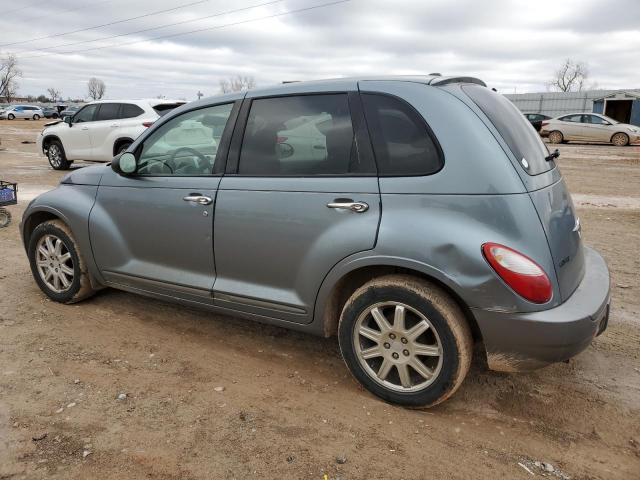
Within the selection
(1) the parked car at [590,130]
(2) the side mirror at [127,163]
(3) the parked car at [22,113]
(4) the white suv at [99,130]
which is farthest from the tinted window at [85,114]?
(3) the parked car at [22,113]

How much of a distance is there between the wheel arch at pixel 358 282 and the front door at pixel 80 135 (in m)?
11.5

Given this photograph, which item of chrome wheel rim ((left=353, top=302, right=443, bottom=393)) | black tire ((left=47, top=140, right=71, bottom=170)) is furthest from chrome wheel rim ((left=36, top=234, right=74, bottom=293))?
black tire ((left=47, top=140, right=71, bottom=170))

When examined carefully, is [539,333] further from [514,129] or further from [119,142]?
[119,142]

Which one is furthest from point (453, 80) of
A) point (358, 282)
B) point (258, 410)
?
point (258, 410)

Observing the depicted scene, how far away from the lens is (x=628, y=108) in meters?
28.9

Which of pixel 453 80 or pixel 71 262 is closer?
pixel 453 80

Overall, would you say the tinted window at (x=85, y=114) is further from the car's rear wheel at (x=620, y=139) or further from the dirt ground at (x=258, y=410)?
the car's rear wheel at (x=620, y=139)

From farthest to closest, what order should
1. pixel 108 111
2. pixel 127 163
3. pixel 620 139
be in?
pixel 620 139
pixel 108 111
pixel 127 163

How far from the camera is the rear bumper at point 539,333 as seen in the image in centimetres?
256

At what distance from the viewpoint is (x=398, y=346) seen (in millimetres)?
2881

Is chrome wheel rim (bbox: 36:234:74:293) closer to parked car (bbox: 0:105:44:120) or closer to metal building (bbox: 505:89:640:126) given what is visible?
metal building (bbox: 505:89:640:126)

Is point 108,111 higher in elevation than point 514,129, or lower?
lower

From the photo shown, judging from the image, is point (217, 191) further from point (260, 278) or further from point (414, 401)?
point (414, 401)

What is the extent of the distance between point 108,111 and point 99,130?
50 cm
